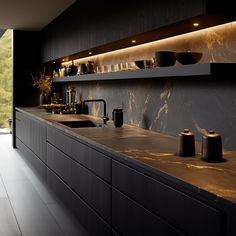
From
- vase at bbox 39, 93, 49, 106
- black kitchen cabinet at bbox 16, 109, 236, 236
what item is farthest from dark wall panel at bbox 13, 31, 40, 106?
black kitchen cabinet at bbox 16, 109, 236, 236

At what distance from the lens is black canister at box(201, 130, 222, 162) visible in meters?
2.27

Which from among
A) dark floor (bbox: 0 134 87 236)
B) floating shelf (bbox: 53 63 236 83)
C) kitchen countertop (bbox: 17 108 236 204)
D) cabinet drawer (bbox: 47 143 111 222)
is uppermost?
floating shelf (bbox: 53 63 236 83)

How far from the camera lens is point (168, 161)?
7.63 feet

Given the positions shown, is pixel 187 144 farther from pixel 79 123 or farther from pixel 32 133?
pixel 32 133

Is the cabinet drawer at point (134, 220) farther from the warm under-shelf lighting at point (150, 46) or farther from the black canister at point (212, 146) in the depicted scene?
the warm under-shelf lighting at point (150, 46)

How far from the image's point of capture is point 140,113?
413 centimetres

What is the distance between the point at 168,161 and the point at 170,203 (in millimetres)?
379

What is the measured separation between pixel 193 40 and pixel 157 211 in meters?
1.57

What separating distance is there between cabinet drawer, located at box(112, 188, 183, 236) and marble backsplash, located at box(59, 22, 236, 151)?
80cm

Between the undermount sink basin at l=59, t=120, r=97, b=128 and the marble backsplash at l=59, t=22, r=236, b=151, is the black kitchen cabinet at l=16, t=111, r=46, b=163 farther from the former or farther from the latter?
the marble backsplash at l=59, t=22, r=236, b=151

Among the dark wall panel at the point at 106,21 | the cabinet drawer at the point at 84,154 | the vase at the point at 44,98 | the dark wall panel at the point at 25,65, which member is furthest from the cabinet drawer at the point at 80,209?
the dark wall panel at the point at 25,65

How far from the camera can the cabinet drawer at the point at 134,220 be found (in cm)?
208

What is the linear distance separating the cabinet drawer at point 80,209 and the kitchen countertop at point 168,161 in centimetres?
55

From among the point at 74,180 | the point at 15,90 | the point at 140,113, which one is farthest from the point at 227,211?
the point at 15,90
